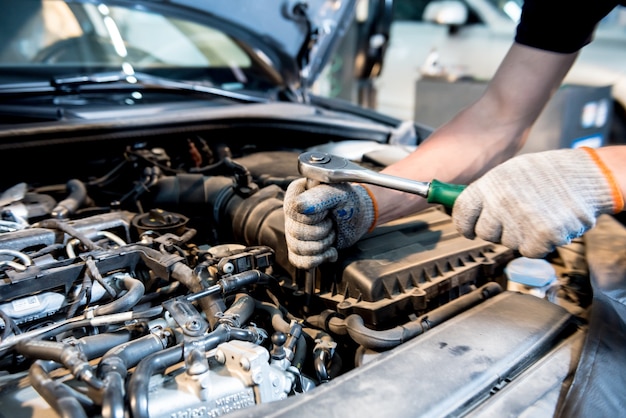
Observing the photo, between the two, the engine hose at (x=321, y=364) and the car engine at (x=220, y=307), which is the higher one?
the car engine at (x=220, y=307)

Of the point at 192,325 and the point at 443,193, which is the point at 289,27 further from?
the point at 192,325

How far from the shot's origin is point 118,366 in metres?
0.72

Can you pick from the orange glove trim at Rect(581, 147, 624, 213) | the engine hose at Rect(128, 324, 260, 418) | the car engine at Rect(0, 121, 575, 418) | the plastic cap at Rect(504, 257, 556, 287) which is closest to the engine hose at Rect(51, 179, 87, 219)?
the car engine at Rect(0, 121, 575, 418)

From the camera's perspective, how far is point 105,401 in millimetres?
655

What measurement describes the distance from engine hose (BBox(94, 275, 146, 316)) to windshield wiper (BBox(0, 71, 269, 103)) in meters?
0.89

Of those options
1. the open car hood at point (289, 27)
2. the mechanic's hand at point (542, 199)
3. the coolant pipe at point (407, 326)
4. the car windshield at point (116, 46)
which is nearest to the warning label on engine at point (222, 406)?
the coolant pipe at point (407, 326)

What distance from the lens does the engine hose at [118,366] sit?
2.13 ft

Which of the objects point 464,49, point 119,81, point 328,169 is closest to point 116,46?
point 119,81

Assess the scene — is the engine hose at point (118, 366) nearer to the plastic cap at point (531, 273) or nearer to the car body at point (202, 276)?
the car body at point (202, 276)

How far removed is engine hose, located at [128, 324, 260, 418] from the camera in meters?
0.67

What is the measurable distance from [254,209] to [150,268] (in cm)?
33

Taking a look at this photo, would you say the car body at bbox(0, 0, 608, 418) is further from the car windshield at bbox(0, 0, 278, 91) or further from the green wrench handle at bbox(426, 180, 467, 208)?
the green wrench handle at bbox(426, 180, 467, 208)

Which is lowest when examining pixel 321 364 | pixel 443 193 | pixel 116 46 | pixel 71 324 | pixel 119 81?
pixel 321 364

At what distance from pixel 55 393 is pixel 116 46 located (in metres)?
1.54
